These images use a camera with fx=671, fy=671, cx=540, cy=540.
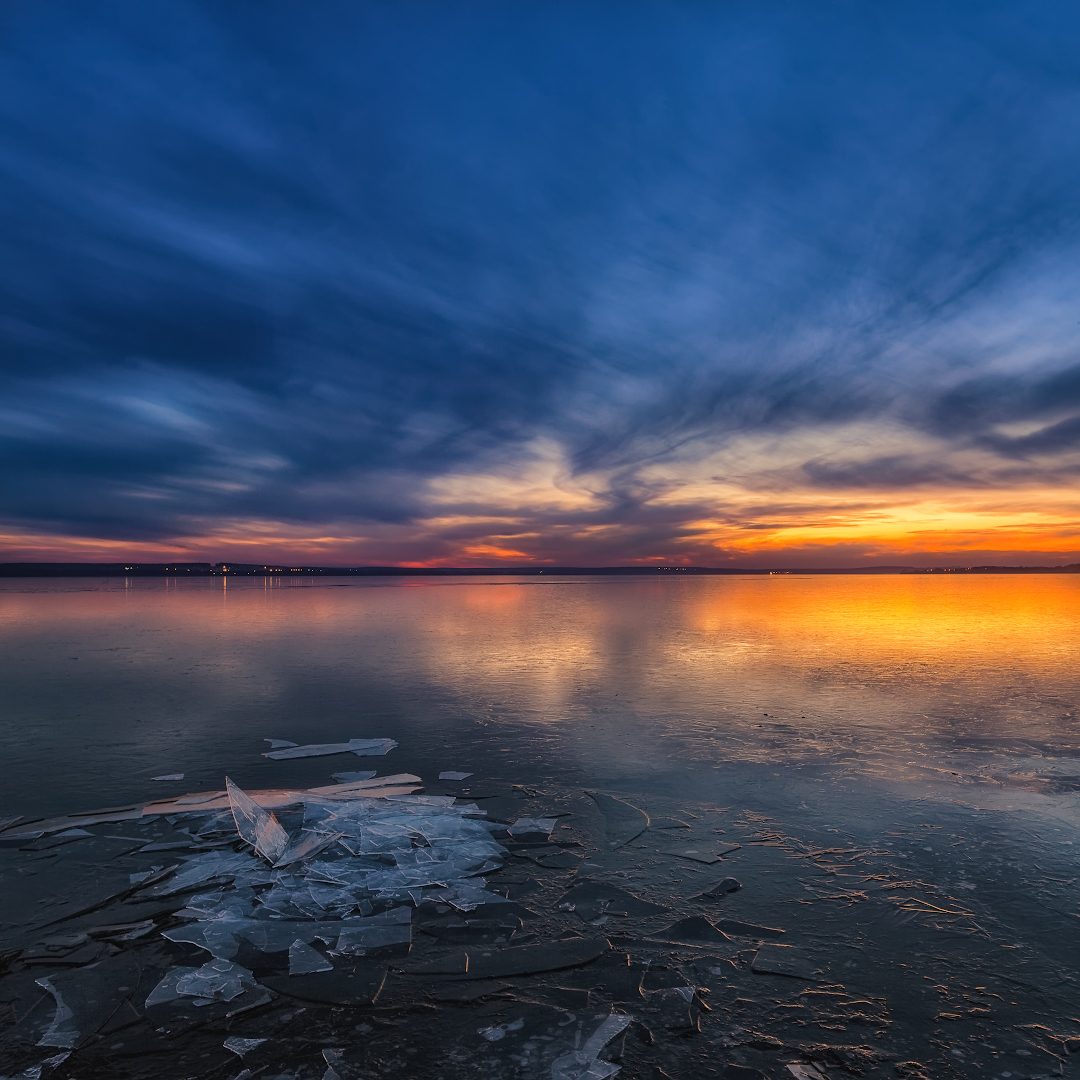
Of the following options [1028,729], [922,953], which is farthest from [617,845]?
[1028,729]

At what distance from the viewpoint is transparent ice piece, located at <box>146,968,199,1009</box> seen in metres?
3.59

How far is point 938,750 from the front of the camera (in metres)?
8.45

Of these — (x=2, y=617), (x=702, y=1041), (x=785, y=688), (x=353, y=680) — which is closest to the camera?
(x=702, y=1041)

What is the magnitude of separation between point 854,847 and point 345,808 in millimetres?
4524

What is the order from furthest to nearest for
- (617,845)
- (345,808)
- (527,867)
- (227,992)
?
1. (345,808)
2. (617,845)
3. (527,867)
4. (227,992)

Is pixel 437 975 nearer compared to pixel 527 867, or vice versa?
pixel 437 975

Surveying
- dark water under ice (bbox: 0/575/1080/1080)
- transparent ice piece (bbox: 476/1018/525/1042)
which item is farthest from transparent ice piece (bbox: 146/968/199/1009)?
transparent ice piece (bbox: 476/1018/525/1042)

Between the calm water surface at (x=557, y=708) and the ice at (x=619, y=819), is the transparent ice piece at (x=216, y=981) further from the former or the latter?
the calm water surface at (x=557, y=708)

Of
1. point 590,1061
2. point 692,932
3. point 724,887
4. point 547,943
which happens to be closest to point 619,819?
point 724,887

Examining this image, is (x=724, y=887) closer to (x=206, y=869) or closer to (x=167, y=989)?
(x=167, y=989)

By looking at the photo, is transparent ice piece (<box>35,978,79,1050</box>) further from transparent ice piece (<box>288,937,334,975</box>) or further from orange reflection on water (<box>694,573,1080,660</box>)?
orange reflection on water (<box>694,573,1080,660</box>)

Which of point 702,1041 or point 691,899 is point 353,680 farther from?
point 702,1041

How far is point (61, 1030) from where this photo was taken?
3.36m

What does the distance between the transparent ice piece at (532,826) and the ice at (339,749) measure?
117 inches
